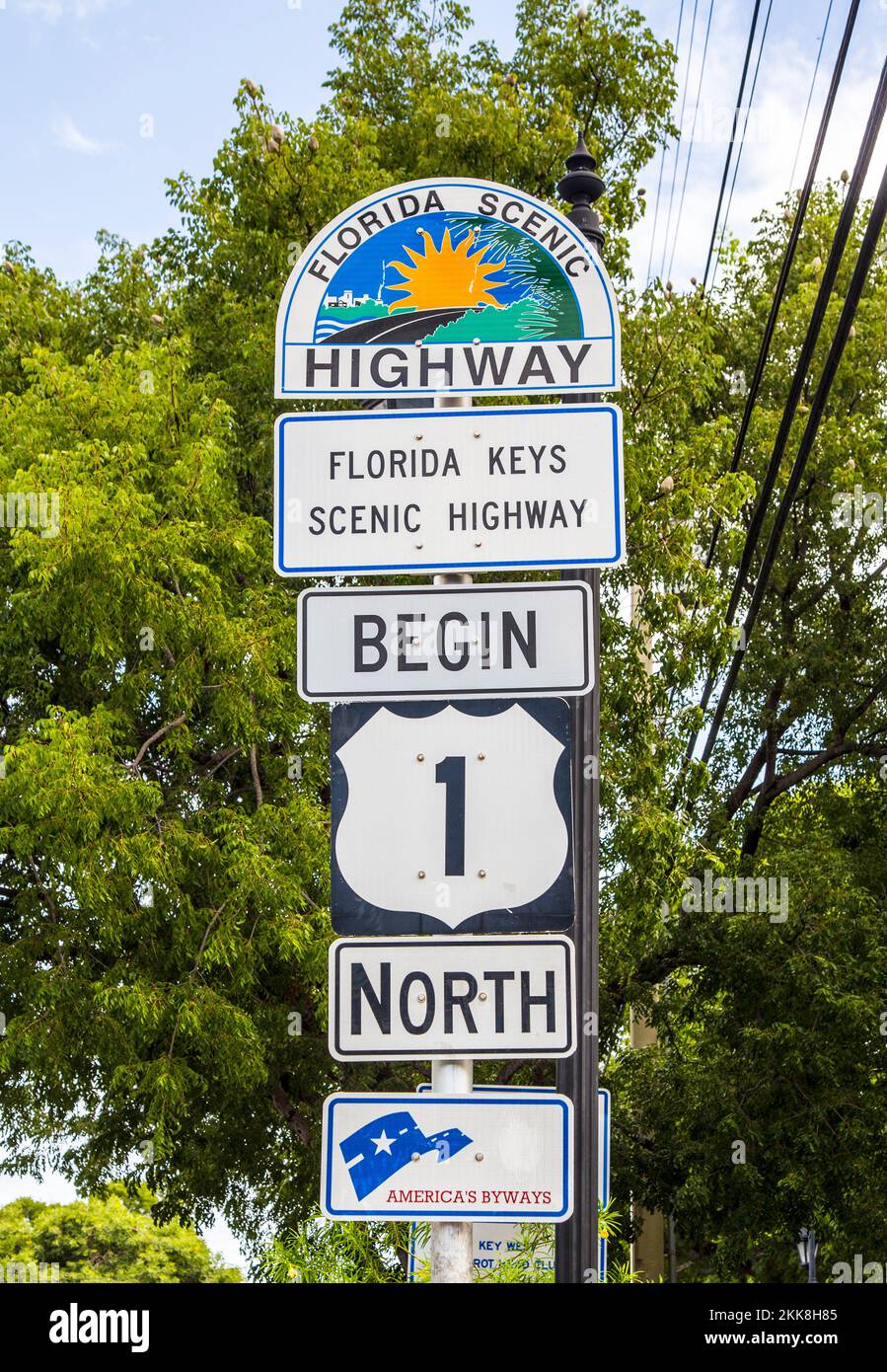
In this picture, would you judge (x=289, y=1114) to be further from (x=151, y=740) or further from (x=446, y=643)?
(x=446, y=643)

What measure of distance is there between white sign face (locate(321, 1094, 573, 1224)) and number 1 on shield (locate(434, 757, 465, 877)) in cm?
44

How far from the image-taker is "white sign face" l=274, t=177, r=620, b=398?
3252mm

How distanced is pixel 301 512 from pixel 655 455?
9158 millimetres

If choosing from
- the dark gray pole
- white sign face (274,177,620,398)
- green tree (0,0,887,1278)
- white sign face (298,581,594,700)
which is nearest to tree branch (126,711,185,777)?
green tree (0,0,887,1278)

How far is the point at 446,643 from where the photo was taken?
2.96 m

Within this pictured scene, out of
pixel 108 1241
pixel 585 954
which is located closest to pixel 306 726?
pixel 585 954

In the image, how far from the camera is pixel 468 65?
14.2m

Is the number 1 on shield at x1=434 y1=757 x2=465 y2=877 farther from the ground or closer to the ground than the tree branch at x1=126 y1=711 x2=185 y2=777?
closer to the ground

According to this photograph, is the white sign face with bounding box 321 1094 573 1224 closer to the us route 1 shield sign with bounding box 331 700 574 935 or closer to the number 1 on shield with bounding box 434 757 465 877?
the us route 1 shield sign with bounding box 331 700 574 935

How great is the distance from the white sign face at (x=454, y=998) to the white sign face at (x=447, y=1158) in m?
0.10

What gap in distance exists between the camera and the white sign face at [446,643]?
2.92 metres

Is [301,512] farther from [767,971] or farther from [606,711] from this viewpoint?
[767,971]
